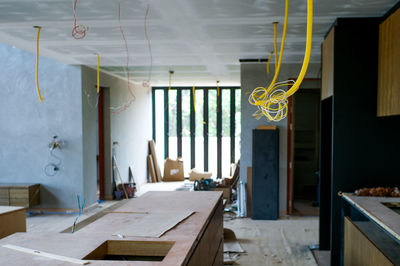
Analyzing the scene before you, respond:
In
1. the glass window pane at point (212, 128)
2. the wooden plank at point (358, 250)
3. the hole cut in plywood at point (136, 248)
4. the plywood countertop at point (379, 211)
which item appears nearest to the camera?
the hole cut in plywood at point (136, 248)

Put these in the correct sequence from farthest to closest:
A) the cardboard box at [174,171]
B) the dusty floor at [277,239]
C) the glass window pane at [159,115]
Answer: the glass window pane at [159,115]
the cardboard box at [174,171]
the dusty floor at [277,239]

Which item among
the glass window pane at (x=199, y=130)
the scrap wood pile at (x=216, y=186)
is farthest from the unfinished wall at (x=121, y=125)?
the scrap wood pile at (x=216, y=186)

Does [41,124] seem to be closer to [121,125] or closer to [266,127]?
[121,125]

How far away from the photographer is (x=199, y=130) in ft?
35.8

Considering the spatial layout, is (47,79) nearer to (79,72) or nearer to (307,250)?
(79,72)

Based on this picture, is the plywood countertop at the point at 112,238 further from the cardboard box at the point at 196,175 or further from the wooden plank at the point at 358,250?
the cardboard box at the point at 196,175

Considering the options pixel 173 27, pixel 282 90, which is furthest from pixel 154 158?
pixel 282 90

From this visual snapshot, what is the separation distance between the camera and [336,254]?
12.9ft

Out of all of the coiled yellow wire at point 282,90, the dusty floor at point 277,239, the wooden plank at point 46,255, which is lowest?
the dusty floor at point 277,239

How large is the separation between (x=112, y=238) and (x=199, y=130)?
882 centimetres

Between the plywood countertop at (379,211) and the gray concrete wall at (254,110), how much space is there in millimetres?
2906

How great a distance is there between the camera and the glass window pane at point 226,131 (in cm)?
1076

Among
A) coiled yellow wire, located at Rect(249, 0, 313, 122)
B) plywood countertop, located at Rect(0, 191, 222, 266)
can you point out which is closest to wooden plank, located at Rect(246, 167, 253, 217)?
coiled yellow wire, located at Rect(249, 0, 313, 122)

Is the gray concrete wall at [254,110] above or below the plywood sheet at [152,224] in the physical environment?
above
